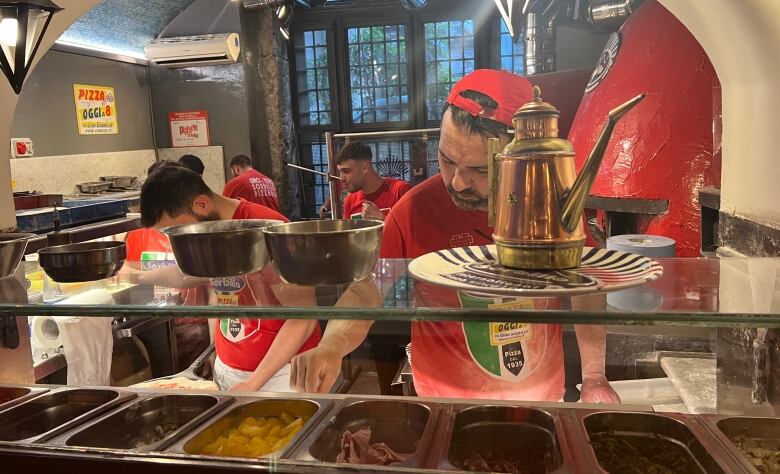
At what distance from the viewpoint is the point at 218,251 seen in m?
1.10

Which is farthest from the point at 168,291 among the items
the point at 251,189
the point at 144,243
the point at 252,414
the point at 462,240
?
the point at 251,189

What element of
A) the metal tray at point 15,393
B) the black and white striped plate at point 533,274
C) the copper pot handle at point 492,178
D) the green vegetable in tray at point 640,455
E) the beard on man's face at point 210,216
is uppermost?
the copper pot handle at point 492,178

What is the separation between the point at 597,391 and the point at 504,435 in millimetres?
588

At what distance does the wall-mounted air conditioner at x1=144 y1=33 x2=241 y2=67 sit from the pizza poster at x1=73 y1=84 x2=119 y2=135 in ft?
2.45

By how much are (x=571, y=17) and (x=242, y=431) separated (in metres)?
3.74

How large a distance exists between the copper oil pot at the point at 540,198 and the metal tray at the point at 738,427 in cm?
48

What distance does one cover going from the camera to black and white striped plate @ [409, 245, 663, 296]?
0.89 metres

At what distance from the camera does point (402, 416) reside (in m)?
1.38

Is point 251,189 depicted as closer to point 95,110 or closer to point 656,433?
point 95,110

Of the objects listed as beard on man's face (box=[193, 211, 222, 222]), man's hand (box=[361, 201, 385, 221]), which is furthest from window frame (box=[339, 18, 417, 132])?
beard on man's face (box=[193, 211, 222, 222])

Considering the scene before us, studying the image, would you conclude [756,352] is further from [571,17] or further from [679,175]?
[571,17]

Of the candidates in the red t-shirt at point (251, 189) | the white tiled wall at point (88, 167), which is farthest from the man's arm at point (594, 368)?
the white tiled wall at point (88, 167)

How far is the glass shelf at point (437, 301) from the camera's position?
0.84 m

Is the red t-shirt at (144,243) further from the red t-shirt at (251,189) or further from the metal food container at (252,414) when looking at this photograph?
the red t-shirt at (251,189)
